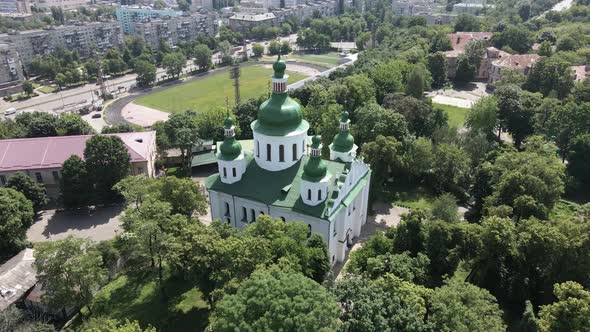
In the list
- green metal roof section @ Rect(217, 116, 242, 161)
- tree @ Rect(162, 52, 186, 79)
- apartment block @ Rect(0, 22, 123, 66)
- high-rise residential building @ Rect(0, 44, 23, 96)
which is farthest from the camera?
apartment block @ Rect(0, 22, 123, 66)

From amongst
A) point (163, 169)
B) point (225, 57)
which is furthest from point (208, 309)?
point (225, 57)

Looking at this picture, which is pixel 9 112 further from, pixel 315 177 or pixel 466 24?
pixel 466 24

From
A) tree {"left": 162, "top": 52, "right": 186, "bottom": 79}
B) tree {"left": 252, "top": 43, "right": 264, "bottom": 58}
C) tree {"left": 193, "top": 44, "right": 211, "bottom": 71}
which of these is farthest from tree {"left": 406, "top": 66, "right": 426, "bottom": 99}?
tree {"left": 252, "top": 43, "right": 264, "bottom": 58}

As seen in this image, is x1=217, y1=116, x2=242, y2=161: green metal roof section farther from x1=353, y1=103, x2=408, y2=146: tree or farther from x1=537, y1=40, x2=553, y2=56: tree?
x1=537, y1=40, x2=553, y2=56: tree

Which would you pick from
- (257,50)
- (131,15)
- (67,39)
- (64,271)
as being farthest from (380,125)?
(131,15)

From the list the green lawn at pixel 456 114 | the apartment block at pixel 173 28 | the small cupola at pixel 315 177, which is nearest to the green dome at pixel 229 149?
the small cupola at pixel 315 177

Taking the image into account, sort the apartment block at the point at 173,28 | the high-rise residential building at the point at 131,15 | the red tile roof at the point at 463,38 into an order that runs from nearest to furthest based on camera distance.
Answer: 1. the red tile roof at the point at 463,38
2. the apartment block at the point at 173,28
3. the high-rise residential building at the point at 131,15

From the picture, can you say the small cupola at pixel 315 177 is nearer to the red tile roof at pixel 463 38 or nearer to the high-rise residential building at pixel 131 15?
the red tile roof at pixel 463 38
